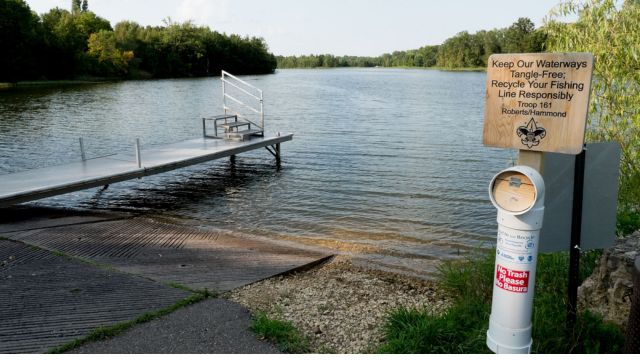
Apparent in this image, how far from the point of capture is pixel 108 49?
269 feet

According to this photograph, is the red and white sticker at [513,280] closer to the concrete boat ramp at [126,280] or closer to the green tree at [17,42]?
the concrete boat ramp at [126,280]

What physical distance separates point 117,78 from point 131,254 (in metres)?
82.0

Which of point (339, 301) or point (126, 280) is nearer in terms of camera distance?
→ point (339, 301)

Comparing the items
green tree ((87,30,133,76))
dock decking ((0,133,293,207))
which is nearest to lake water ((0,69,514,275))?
dock decking ((0,133,293,207))

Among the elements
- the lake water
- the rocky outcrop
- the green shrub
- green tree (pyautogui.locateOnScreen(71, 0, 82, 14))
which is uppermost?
green tree (pyautogui.locateOnScreen(71, 0, 82, 14))

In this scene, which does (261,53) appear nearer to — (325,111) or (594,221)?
(325,111)

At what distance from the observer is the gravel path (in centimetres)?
444

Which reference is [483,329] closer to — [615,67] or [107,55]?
[615,67]

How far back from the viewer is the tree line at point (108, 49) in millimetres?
64125

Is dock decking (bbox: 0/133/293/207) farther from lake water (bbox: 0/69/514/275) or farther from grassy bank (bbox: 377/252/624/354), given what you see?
grassy bank (bbox: 377/252/624/354)

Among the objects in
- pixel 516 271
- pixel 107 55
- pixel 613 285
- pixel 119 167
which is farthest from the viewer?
pixel 107 55

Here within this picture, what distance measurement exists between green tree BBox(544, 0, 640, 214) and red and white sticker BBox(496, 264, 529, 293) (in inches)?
176

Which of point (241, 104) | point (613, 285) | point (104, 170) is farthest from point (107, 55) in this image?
point (613, 285)

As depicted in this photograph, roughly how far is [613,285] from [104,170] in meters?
10.2
